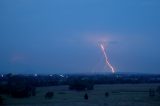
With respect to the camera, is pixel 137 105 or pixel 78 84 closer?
pixel 137 105

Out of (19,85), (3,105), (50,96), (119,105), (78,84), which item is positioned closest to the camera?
(119,105)

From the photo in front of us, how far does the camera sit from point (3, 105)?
57.2 m

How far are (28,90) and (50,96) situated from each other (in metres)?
11.3

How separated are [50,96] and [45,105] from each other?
1809 cm

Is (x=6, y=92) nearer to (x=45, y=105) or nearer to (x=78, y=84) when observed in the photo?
(x=78, y=84)

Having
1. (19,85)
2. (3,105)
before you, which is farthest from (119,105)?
(19,85)

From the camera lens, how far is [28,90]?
82.8 meters

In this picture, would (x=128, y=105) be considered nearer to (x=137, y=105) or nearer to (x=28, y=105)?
(x=137, y=105)

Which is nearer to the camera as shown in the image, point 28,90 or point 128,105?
point 128,105

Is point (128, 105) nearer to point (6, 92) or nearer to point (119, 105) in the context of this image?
point (119, 105)

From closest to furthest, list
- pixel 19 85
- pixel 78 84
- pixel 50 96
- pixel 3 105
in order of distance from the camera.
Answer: pixel 3 105 → pixel 50 96 → pixel 19 85 → pixel 78 84

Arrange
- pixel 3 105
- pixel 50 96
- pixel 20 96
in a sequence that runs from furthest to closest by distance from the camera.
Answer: pixel 20 96, pixel 50 96, pixel 3 105

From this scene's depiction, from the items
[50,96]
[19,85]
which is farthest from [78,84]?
[50,96]

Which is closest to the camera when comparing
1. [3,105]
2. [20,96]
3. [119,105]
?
[119,105]
